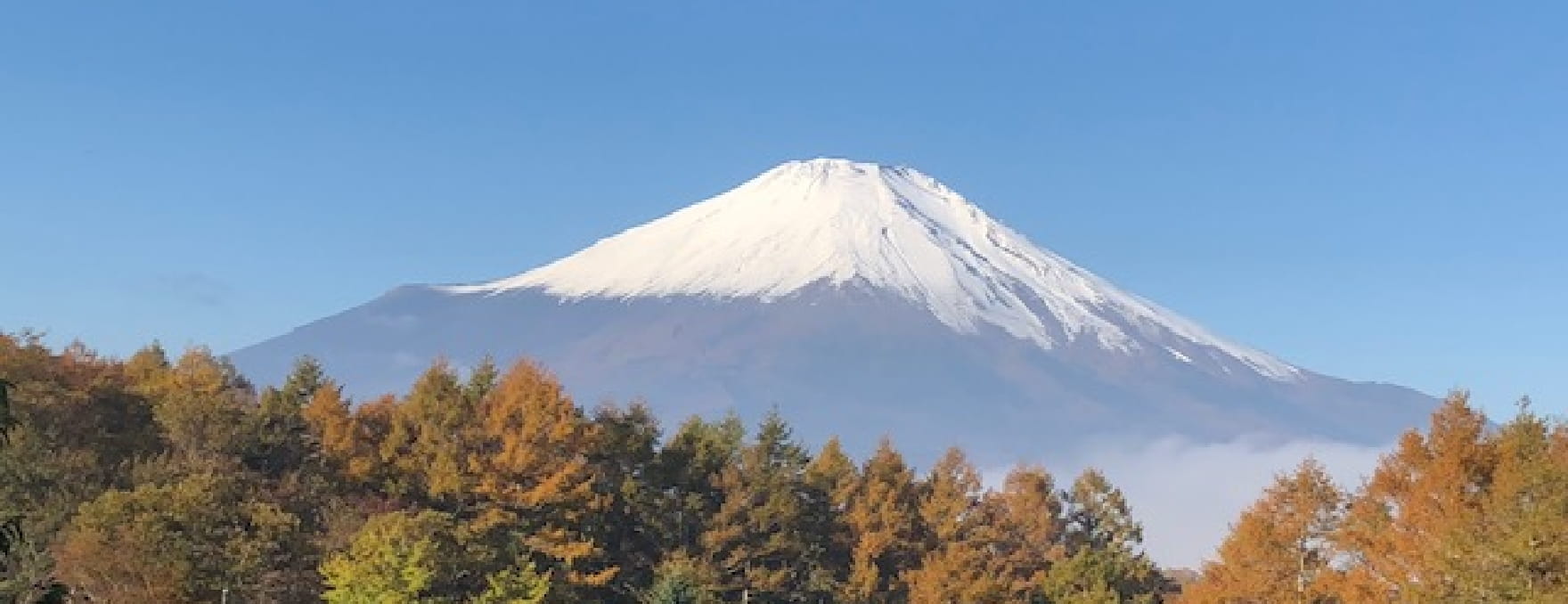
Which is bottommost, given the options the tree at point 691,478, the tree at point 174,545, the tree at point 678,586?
the tree at point 678,586

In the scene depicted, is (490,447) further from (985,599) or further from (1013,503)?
(1013,503)

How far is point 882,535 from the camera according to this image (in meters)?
54.3

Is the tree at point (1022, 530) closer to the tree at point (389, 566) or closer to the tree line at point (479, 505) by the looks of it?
the tree line at point (479, 505)

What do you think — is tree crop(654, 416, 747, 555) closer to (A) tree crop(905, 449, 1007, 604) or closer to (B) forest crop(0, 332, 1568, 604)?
(B) forest crop(0, 332, 1568, 604)

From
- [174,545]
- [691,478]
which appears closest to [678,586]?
[691,478]

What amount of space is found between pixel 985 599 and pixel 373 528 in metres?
26.4

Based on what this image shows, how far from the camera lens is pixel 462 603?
38.9 metres

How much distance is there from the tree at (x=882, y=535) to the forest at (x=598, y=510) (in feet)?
0.37

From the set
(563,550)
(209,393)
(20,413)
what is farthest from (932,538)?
(20,413)

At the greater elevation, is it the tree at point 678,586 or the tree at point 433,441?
the tree at point 433,441

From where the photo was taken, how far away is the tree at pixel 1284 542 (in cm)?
3997

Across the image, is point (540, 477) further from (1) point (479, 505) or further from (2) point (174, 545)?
(2) point (174, 545)

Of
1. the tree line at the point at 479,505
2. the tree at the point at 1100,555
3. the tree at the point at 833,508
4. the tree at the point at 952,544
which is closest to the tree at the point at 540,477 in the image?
the tree line at the point at 479,505

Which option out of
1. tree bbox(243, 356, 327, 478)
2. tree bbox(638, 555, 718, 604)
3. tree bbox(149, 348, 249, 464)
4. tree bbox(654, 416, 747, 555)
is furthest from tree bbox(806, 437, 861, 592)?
tree bbox(149, 348, 249, 464)
